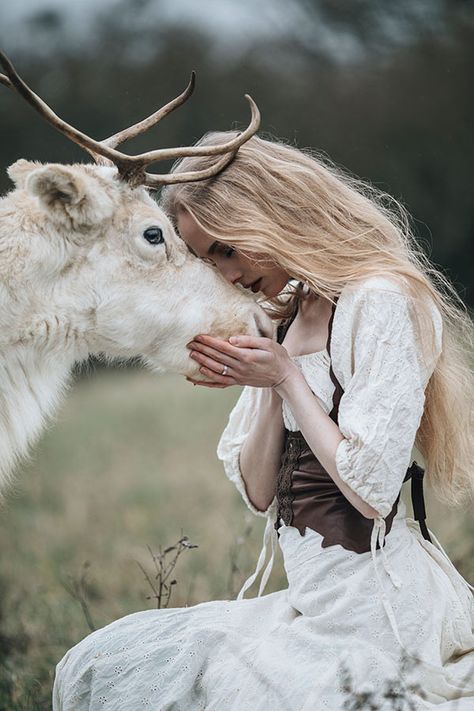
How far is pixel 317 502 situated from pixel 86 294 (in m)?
0.91

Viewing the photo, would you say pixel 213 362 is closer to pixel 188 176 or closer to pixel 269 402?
pixel 269 402

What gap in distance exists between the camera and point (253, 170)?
3195mm

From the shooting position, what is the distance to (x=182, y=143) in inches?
522

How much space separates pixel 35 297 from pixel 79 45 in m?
12.9

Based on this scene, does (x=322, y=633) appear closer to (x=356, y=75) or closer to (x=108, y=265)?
(x=108, y=265)

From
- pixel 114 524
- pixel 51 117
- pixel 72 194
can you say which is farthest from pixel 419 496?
pixel 114 524

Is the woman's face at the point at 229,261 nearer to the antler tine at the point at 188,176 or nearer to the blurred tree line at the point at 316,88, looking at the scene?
the antler tine at the point at 188,176

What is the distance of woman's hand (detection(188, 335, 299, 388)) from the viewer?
2969 millimetres

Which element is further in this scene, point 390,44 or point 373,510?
point 390,44

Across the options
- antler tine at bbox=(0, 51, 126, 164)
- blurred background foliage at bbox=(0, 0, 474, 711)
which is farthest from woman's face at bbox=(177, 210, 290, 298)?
blurred background foliage at bbox=(0, 0, 474, 711)

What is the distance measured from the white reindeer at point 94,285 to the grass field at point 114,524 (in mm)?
422

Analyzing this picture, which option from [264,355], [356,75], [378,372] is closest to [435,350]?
[378,372]

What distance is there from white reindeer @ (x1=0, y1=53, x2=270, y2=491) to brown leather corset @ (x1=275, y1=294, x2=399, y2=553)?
0.38m

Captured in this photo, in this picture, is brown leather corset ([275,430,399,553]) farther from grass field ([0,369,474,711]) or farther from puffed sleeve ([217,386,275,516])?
grass field ([0,369,474,711])
